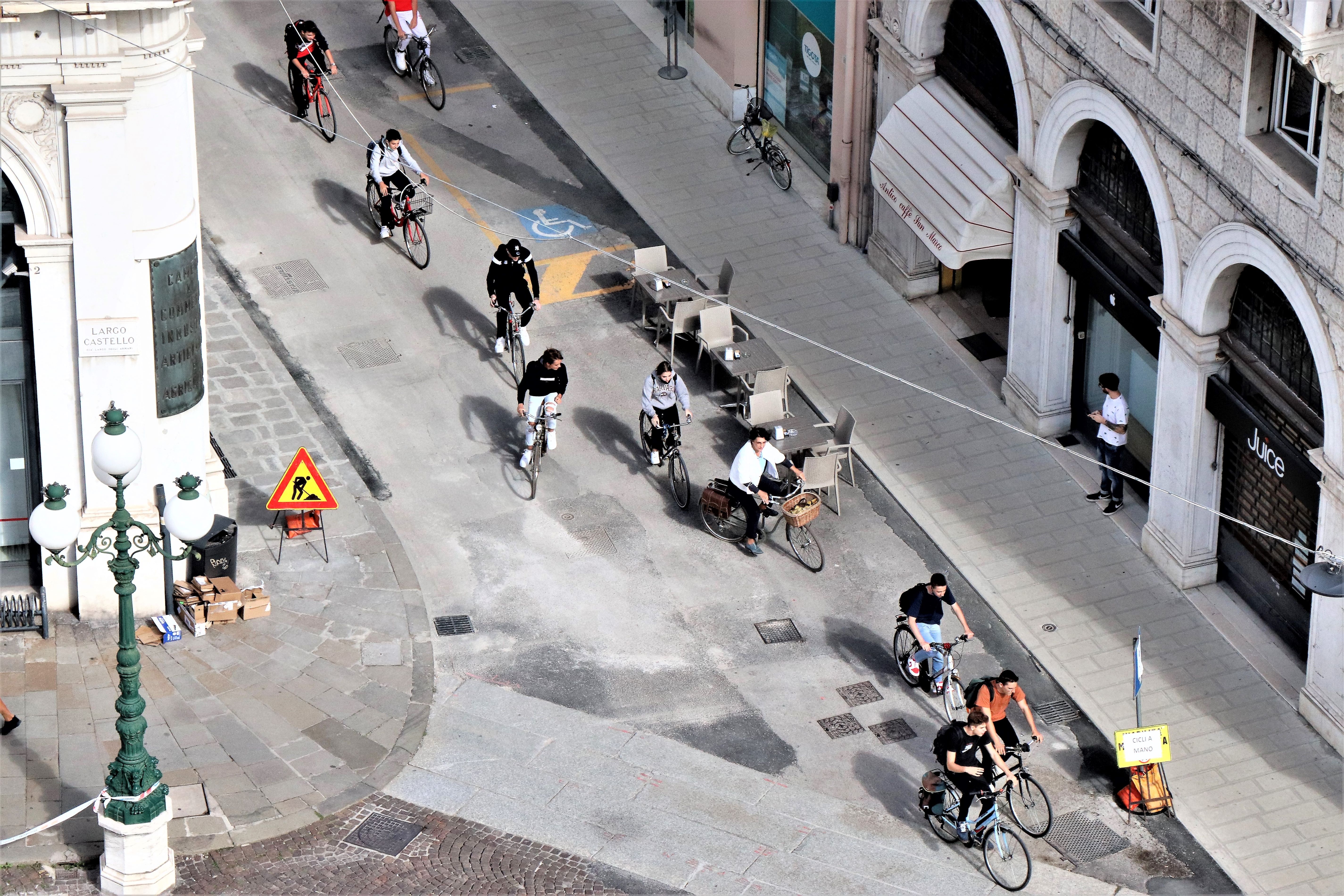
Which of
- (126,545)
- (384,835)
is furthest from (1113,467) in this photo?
(126,545)

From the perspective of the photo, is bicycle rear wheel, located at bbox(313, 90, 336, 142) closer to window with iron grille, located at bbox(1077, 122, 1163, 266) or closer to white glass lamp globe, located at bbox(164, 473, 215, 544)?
window with iron grille, located at bbox(1077, 122, 1163, 266)

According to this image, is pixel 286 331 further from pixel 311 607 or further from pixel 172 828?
pixel 172 828

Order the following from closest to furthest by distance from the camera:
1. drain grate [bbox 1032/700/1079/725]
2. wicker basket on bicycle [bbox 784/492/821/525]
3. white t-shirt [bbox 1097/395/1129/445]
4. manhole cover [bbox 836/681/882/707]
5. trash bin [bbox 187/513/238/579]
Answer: drain grate [bbox 1032/700/1079/725] → manhole cover [bbox 836/681/882/707] → trash bin [bbox 187/513/238/579] → wicker basket on bicycle [bbox 784/492/821/525] → white t-shirt [bbox 1097/395/1129/445]

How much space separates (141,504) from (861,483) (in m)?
8.86

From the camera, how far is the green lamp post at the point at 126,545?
19578 millimetres

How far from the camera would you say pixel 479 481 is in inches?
1115

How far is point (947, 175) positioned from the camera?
29.8 m

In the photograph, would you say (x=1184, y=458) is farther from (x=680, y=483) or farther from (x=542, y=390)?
(x=542, y=390)

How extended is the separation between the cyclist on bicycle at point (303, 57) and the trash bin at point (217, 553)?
1148cm

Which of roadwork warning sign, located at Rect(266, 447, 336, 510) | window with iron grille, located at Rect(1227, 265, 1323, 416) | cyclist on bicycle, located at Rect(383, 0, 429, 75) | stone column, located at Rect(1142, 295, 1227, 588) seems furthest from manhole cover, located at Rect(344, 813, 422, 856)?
cyclist on bicycle, located at Rect(383, 0, 429, 75)

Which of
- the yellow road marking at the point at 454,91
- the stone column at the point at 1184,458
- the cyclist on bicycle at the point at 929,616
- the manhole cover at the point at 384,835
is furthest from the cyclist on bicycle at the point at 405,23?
the manhole cover at the point at 384,835

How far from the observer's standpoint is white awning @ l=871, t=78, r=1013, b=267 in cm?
2920

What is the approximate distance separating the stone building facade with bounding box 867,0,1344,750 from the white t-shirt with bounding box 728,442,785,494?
14.5 ft

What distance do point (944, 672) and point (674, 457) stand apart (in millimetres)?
4898
